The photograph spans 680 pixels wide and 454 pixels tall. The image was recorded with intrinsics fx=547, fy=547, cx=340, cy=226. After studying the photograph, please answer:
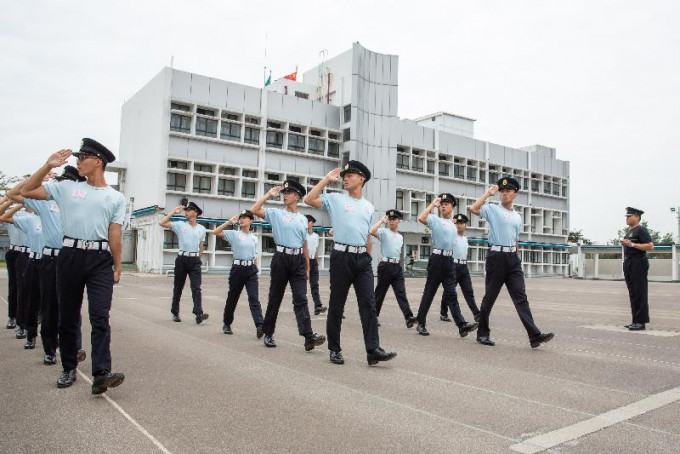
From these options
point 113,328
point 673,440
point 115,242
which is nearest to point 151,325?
point 113,328

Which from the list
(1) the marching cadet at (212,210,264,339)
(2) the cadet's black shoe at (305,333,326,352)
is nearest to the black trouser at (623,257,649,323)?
(2) the cadet's black shoe at (305,333,326,352)

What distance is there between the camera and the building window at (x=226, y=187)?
126 ft

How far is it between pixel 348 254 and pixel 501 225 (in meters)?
2.78

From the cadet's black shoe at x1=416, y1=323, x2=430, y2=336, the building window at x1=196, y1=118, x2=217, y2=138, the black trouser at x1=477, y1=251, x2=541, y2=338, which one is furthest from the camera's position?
the building window at x1=196, y1=118, x2=217, y2=138

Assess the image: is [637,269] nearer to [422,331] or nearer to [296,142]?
[422,331]

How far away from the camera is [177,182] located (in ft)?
120

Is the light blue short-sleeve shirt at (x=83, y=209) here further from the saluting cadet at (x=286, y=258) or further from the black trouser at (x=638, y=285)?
the black trouser at (x=638, y=285)

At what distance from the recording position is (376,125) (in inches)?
1689

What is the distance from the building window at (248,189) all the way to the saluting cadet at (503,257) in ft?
107

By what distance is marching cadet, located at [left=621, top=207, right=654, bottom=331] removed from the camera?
33.0ft

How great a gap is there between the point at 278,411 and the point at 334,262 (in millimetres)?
2575

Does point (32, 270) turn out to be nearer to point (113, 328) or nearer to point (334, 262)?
point (113, 328)

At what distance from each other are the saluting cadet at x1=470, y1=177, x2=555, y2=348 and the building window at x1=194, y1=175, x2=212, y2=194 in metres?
31.4

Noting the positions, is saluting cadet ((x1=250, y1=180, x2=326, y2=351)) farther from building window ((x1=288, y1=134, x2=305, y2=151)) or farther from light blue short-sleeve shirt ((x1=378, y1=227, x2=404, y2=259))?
building window ((x1=288, y1=134, x2=305, y2=151))
